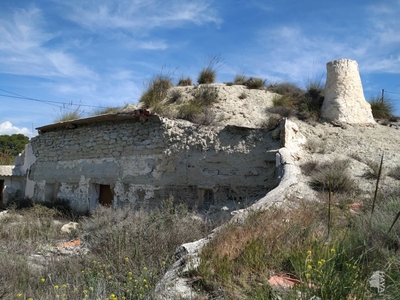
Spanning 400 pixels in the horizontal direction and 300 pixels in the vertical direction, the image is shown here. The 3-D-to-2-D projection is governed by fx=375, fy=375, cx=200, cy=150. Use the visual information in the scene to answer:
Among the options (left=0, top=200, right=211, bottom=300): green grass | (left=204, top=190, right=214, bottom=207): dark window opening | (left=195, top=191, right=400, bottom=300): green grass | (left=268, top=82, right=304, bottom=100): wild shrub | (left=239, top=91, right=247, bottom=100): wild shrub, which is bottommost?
(left=0, top=200, right=211, bottom=300): green grass

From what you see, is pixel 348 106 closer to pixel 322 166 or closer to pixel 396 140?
pixel 396 140

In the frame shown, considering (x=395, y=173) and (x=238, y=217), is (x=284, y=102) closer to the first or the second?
(x=395, y=173)

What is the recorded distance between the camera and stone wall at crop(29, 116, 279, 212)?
930cm

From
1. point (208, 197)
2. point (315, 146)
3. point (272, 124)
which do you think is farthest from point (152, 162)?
point (315, 146)

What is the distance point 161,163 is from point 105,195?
283 cm

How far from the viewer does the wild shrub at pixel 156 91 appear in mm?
12805

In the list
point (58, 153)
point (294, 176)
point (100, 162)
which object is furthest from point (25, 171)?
point (294, 176)

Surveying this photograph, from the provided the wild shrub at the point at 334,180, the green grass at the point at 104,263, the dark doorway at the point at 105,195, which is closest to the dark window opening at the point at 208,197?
the green grass at the point at 104,263

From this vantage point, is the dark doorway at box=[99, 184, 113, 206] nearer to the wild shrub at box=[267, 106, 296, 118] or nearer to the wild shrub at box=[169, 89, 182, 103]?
the wild shrub at box=[169, 89, 182, 103]

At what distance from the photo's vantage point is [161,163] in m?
10.3

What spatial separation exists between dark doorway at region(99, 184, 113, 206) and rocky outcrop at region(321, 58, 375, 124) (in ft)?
23.4

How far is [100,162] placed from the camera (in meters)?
11.8

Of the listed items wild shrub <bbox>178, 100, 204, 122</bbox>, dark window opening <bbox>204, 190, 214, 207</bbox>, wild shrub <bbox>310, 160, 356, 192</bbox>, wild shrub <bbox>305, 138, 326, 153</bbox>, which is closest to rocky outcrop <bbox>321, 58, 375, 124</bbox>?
wild shrub <bbox>305, 138, 326, 153</bbox>

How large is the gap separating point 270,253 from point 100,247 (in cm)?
329
